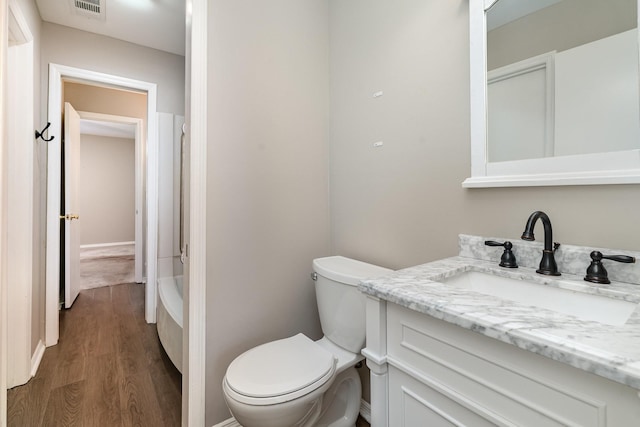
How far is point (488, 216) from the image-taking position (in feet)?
3.39

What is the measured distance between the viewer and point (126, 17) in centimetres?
212

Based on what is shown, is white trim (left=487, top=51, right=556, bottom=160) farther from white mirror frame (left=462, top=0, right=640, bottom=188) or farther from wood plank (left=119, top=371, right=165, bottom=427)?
wood plank (left=119, top=371, right=165, bottom=427)

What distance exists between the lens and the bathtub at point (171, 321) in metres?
1.68

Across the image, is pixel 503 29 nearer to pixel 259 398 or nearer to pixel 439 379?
pixel 439 379

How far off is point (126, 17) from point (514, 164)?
9.20 ft

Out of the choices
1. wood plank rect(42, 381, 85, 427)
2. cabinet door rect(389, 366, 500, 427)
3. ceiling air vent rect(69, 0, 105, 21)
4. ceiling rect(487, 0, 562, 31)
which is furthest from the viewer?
ceiling air vent rect(69, 0, 105, 21)

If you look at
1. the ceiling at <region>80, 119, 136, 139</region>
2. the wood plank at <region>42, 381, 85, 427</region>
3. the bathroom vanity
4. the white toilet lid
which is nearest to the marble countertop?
the bathroom vanity

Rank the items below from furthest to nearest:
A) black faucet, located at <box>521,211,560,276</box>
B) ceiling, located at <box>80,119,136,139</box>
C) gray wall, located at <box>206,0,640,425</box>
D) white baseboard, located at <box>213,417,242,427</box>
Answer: ceiling, located at <box>80,119,136,139</box>
white baseboard, located at <box>213,417,242,427</box>
gray wall, located at <box>206,0,640,425</box>
black faucet, located at <box>521,211,560,276</box>

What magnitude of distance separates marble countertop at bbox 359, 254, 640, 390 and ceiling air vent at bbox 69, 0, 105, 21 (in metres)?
2.70

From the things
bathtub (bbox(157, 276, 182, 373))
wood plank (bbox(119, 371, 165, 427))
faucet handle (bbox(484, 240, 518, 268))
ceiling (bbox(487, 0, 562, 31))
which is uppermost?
ceiling (bbox(487, 0, 562, 31))

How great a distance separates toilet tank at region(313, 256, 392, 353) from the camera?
48.0 inches

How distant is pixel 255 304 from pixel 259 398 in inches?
20.4

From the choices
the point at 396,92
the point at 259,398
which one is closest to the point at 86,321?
the point at 259,398

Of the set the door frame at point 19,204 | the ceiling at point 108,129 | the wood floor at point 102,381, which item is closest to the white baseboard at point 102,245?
the ceiling at point 108,129
